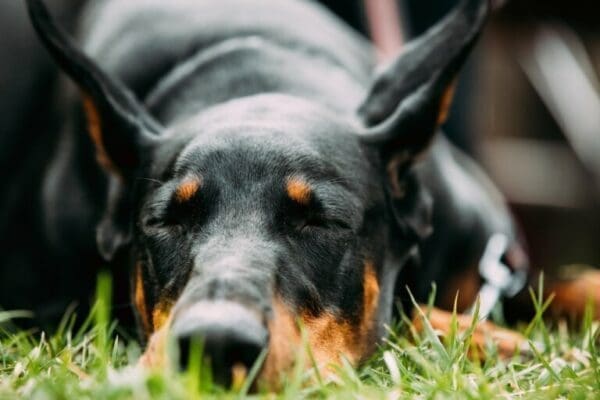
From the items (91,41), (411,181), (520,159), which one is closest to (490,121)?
(520,159)

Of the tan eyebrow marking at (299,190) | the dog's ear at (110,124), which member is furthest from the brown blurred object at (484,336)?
the dog's ear at (110,124)

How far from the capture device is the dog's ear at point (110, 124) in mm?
2668

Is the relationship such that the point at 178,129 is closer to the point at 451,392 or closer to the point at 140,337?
the point at 140,337

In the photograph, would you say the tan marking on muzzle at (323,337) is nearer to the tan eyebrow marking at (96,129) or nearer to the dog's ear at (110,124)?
the dog's ear at (110,124)

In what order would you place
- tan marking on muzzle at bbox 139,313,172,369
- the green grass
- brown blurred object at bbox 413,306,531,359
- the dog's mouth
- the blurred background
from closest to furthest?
1. the green grass
2. the dog's mouth
3. tan marking on muzzle at bbox 139,313,172,369
4. brown blurred object at bbox 413,306,531,359
5. the blurred background

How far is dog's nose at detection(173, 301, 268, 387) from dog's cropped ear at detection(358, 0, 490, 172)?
1.05 meters

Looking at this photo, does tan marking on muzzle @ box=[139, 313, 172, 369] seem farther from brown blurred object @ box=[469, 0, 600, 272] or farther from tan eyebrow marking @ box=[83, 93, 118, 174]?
brown blurred object @ box=[469, 0, 600, 272]

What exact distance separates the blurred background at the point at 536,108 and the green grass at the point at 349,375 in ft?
7.44

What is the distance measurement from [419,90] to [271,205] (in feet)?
2.49

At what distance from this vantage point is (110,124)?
9.05ft

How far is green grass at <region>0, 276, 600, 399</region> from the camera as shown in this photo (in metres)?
1.58

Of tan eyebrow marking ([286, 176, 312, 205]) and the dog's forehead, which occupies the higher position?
the dog's forehead

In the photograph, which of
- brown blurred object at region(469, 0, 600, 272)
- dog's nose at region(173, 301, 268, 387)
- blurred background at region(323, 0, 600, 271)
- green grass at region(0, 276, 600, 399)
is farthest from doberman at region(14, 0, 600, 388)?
brown blurred object at region(469, 0, 600, 272)

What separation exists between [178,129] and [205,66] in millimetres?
638
